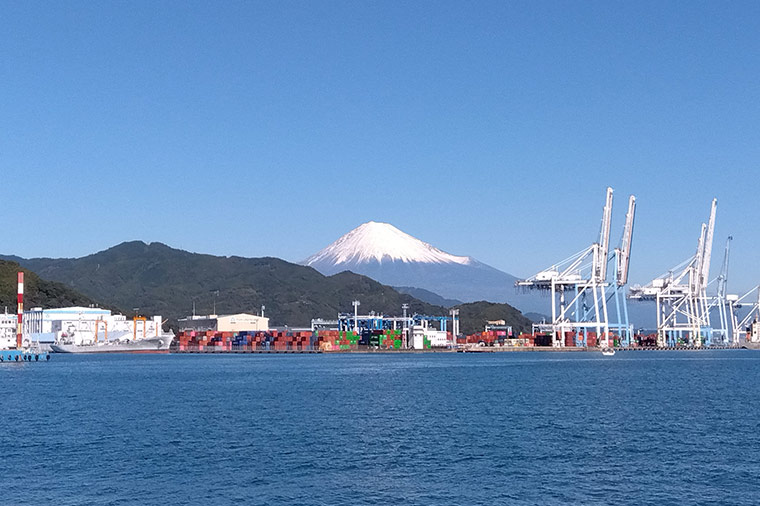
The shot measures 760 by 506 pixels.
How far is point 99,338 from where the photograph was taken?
194625 millimetres

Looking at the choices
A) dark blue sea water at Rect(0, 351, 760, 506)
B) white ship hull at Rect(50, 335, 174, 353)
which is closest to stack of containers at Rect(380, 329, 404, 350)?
white ship hull at Rect(50, 335, 174, 353)

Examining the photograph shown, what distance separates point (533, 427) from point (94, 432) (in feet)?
67.7

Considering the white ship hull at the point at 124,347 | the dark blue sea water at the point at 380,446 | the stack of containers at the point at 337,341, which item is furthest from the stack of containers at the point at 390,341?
the dark blue sea water at the point at 380,446

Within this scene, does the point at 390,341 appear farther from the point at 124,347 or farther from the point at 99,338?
the point at 99,338

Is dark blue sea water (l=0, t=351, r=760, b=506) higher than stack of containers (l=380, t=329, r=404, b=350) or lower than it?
lower

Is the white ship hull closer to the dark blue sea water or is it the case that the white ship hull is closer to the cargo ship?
the cargo ship

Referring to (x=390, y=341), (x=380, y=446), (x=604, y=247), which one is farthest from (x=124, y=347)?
(x=380, y=446)

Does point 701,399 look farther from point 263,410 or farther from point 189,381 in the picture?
point 189,381

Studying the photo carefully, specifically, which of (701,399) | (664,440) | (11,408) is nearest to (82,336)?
(11,408)

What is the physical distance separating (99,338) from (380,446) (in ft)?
550

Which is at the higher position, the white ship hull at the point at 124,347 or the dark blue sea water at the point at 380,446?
the white ship hull at the point at 124,347

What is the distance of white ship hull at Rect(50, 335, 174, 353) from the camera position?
186 meters

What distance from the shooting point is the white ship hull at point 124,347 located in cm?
18650

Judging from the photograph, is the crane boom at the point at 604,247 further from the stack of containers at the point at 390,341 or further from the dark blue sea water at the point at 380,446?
the dark blue sea water at the point at 380,446
